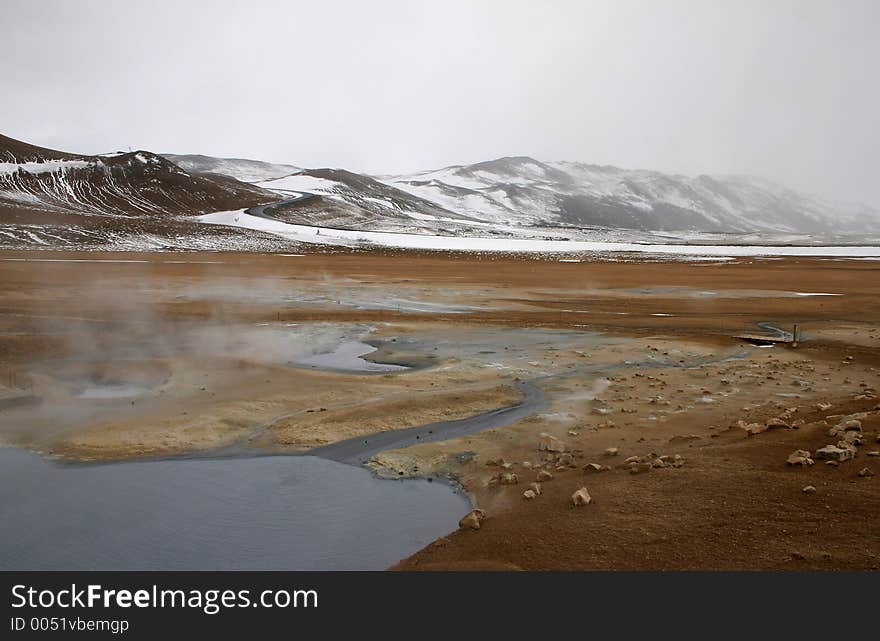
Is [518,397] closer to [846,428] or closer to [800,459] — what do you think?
[846,428]

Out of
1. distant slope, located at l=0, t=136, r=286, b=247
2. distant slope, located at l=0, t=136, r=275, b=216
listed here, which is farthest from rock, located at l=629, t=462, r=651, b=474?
distant slope, located at l=0, t=136, r=275, b=216

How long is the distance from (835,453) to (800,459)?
467 mm

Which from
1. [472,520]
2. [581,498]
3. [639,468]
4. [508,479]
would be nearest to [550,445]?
[508,479]

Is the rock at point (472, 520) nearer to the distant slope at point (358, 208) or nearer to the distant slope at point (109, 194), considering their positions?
the distant slope at point (109, 194)

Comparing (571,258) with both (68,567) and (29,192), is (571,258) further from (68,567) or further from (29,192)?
(29,192)

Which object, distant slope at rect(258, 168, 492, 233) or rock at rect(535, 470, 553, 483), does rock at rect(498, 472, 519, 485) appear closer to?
rock at rect(535, 470, 553, 483)

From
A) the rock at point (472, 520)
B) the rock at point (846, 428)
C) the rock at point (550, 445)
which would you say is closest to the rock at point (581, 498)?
the rock at point (472, 520)

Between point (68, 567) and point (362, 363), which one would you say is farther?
point (362, 363)

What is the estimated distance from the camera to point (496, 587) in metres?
6.56

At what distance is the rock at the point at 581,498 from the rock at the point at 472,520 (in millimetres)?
1222

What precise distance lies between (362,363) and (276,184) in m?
176

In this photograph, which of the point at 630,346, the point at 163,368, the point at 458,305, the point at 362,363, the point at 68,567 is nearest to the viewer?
the point at 68,567

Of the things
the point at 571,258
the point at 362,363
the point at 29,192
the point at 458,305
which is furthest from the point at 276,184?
the point at 362,363

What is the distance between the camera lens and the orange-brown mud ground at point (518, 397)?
304 inches
